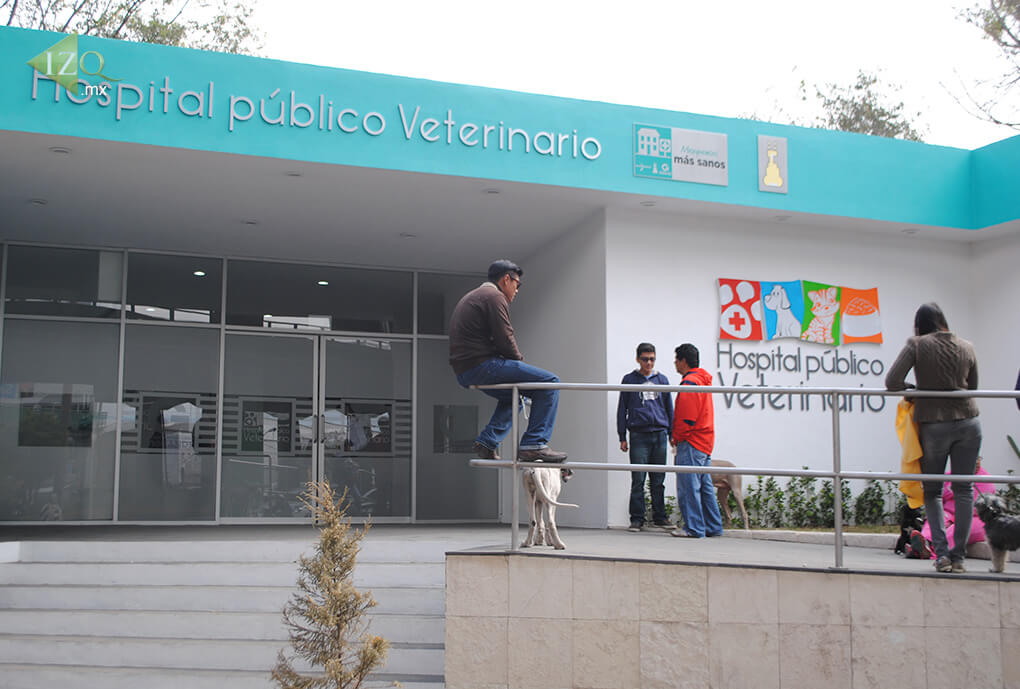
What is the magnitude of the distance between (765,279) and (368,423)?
5305 millimetres

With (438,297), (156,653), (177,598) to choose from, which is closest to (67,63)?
(177,598)

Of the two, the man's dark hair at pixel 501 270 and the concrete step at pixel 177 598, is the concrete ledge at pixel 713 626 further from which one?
the man's dark hair at pixel 501 270

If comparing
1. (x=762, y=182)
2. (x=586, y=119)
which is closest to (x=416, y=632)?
(x=586, y=119)

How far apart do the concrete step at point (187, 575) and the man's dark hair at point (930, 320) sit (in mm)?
3888

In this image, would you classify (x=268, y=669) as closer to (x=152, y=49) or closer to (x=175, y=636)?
(x=175, y=636)

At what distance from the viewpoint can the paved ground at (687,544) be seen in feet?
18.1

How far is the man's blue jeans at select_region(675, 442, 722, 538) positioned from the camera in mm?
7117

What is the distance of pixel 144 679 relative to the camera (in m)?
5.93

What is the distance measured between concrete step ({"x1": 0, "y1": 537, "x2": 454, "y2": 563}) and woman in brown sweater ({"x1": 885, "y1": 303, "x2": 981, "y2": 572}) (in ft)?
12.3

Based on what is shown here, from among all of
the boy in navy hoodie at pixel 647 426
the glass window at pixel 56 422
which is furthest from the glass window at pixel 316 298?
the boy in navy hoodie at pixel 647 426

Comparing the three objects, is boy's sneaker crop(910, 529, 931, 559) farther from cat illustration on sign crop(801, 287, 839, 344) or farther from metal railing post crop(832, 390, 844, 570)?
cat illustration on sign crop(801, 287, 839, 344)

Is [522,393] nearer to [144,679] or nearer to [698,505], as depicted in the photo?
[698,505]

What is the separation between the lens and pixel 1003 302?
10562mm

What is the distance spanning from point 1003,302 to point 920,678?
672cm
